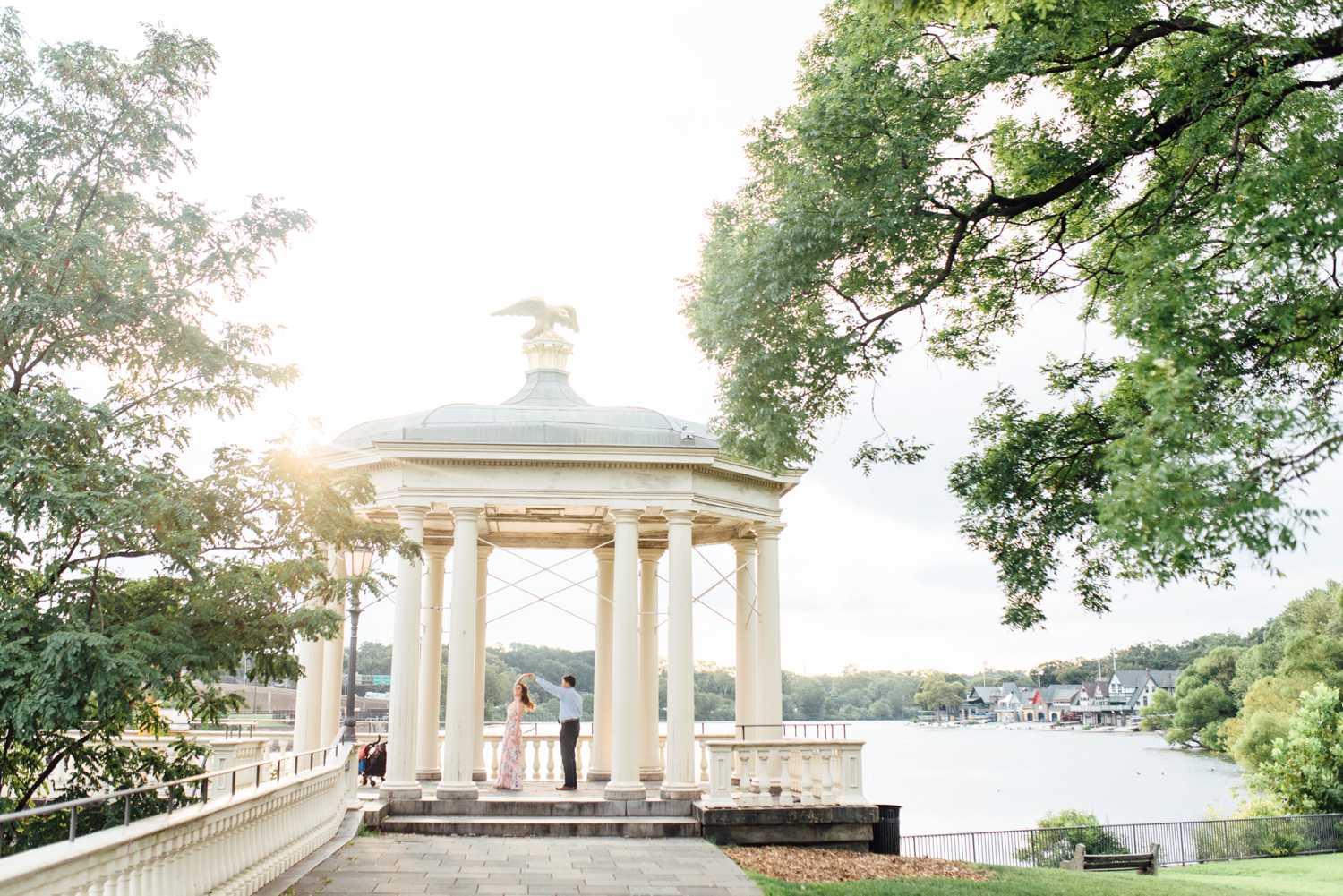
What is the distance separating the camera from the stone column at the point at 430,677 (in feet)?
63.3

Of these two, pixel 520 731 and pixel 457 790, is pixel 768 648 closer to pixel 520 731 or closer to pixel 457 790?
pixel 520 731

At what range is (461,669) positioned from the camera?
16578 mm

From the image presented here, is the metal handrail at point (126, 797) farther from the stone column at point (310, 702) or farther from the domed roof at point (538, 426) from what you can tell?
the domed roof at point (538, 426)

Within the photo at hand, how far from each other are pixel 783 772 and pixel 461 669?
5.33 metres

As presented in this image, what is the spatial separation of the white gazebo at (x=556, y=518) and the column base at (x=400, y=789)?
3cm

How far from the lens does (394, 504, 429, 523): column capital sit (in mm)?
16953

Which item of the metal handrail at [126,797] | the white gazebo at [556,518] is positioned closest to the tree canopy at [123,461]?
the metal handrail at [126,797]

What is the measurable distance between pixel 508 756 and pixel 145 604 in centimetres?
1098

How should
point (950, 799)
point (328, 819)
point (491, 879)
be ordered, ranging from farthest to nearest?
point (950, 799) → point (328, 819) → point (491, 879)

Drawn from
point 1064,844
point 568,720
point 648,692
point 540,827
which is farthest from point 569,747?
point 1064,844

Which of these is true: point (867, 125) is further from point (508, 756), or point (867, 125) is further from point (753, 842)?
point (508, 756)

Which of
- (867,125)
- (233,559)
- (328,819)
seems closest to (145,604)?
(233,559)

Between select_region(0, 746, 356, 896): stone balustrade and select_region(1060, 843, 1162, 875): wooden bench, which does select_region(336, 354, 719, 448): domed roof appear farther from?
select_region(1060, 843, 1162, 875): wooden bench

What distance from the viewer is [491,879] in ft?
37.3
